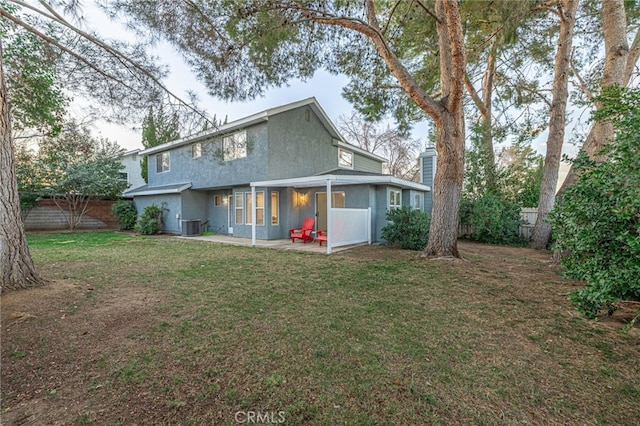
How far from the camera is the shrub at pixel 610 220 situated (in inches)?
110

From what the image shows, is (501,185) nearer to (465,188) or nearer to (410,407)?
(465,188)

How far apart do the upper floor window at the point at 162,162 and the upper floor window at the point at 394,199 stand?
13.0m

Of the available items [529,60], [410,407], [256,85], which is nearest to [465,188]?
[529,60]

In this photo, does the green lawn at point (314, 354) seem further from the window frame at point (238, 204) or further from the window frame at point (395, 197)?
the window frame at point (238, 204)

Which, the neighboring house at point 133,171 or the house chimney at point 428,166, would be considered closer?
the house chimney at point 428,166

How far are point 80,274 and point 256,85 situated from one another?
232 inches

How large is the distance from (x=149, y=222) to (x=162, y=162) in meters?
Result: 4.43

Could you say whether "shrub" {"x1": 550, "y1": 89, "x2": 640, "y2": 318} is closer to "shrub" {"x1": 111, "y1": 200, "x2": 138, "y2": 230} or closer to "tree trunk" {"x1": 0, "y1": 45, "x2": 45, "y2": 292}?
"tree trunk" {"x1": 0, "y1": 45, "x2": 45, "y2": 292}

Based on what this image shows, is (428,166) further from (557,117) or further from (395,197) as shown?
(557,117)

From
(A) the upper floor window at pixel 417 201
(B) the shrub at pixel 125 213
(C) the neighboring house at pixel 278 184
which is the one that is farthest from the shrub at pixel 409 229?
(B) the shrub at pixel 125 213

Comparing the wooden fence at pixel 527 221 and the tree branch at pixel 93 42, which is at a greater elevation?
the tree branch at pixel 93 42

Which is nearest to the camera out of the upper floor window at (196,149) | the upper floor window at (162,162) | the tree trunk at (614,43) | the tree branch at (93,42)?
the tree branch at (93,42)

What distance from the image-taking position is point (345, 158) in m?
15.8

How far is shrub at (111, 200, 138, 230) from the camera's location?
16.2 metres
